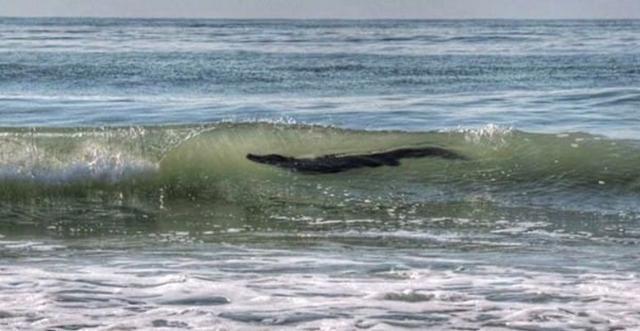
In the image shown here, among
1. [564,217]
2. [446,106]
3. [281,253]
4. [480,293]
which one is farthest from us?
[446,106]

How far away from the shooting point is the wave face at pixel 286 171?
47.1 ft

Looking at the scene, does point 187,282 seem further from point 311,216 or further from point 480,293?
point 311,216

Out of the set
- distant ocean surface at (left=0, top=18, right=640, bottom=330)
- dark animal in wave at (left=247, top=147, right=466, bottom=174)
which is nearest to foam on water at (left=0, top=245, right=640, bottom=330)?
distant ocean surface at (left=0, top=18, right=640, bottom=330)

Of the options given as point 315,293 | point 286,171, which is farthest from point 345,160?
point 315,293

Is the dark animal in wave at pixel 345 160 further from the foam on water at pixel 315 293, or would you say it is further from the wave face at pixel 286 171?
the foam on water at pixel 315 293

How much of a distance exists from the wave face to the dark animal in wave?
0.47 ft

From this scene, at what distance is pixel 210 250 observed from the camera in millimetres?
10375

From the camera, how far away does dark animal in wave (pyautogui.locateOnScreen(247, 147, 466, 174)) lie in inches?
602

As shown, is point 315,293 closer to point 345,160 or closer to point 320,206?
point 320,206

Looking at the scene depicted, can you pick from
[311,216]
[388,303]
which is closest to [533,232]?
[311,216]

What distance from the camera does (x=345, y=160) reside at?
15555 mm

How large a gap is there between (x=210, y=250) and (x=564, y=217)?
359 cm

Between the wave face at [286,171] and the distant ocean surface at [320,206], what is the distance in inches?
1.4

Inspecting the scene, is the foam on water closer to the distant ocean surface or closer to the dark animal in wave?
the distant ocean surface
